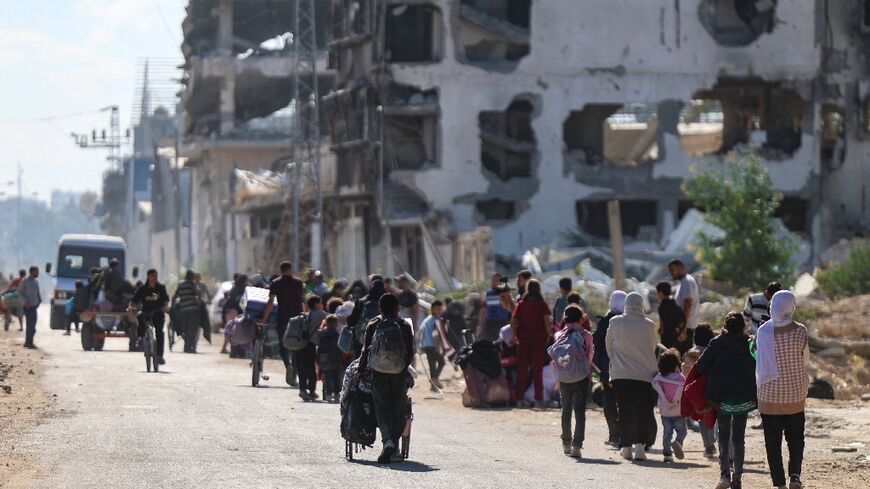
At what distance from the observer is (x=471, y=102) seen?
2221 inches

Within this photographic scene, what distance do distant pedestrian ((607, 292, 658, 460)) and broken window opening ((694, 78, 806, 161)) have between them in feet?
135

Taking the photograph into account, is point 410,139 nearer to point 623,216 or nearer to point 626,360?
point 623,216

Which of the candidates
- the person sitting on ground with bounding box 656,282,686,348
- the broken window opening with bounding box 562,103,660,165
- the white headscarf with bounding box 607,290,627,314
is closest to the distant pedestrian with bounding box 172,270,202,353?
the person sitting on ground with bounding box 656,282,686,348

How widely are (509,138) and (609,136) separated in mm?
8588

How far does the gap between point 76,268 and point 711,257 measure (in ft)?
57.4

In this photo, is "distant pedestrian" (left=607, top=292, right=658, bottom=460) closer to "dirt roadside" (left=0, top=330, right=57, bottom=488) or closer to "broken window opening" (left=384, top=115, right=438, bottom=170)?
"dirt roadside" (left=0, top=330, right=57, bottom=488)

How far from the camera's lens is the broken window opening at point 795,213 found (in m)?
57.9

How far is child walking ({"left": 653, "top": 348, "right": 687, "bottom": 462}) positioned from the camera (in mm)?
16406

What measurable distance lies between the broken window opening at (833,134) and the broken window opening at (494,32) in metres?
10.3

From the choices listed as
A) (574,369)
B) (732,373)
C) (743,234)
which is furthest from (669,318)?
(743,234)

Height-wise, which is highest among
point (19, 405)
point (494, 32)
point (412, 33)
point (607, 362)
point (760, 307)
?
point (412, 33)

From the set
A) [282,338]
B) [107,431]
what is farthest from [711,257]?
[107,431]

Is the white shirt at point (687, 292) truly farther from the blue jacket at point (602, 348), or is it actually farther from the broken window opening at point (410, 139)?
the broken window opening at point (410, 139)

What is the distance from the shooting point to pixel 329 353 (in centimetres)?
2330
